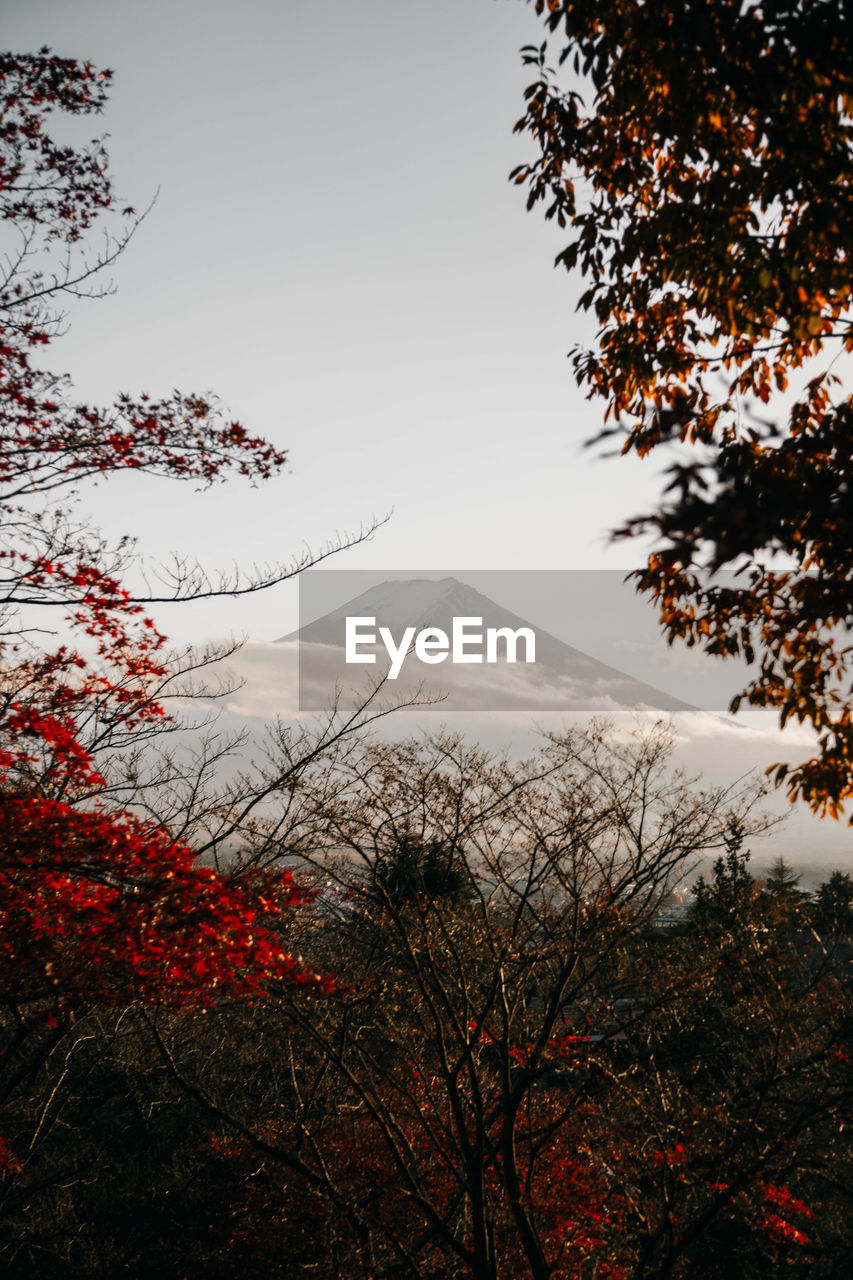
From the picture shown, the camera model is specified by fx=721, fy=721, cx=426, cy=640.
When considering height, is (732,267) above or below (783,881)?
above

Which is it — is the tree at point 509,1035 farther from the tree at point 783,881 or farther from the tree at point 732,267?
the tree at point 783,881

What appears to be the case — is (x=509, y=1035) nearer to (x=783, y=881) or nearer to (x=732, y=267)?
(x=732, y=267)

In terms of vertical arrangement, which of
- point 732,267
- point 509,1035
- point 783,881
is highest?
point 732,267

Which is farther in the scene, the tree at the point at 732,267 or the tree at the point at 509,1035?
the tree at the point at 509,1035

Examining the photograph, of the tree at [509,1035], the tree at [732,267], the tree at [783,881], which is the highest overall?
the tree at [732,267]

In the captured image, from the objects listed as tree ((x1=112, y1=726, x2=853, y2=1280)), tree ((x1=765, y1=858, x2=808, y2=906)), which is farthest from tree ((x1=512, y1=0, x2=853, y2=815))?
tree ((x1=765, y1=858, x2=808, y2=906))

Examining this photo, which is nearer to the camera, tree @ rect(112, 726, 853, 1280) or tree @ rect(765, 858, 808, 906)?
tree @ rect(112, 726, 853, 1280)

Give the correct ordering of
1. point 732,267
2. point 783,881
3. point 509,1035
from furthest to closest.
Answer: point 783,881 < point 509,1035 < point 732,267

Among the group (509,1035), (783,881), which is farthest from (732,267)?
(783,881)

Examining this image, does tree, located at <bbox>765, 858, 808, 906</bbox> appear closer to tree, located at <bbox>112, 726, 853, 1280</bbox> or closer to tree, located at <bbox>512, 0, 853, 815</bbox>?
tree, located at <bbox>112, 726, 853, 1280</bbox>

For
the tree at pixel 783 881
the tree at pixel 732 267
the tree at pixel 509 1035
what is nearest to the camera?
the tree at pixel 732 267

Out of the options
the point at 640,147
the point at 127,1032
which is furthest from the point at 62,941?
the point at 127,1032

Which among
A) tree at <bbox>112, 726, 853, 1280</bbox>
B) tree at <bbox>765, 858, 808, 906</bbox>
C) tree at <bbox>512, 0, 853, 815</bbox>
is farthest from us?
tree at <bbox>765, 858, 808, 906</bbox>

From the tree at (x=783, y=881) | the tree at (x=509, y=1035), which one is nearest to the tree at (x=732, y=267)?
the tree at (x=509, y=1035)
